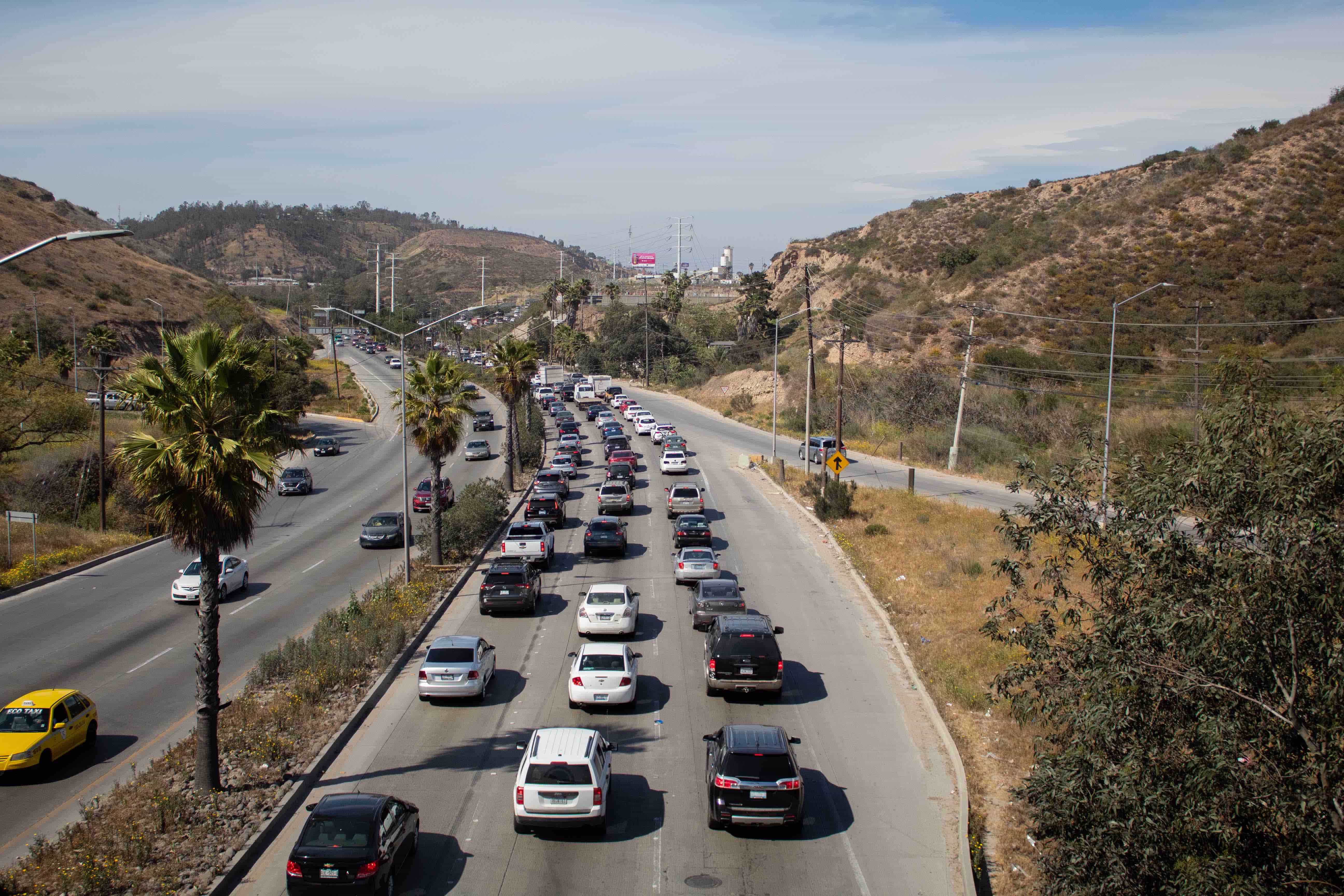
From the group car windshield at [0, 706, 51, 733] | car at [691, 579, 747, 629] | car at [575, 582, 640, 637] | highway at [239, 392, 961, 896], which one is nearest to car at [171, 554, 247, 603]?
highway at [239, 392, 961, 896]

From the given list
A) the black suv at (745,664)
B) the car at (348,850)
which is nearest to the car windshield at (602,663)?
the black suv at (745,664)

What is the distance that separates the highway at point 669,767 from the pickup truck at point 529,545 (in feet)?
7.23

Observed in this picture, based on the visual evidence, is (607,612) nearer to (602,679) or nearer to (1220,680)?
(602,679)

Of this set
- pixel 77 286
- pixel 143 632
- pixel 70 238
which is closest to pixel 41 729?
pixel 70 238

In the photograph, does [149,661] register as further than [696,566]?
No

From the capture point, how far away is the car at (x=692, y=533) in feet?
116

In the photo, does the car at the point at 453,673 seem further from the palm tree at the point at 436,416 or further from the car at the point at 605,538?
the car at the point at 605,538

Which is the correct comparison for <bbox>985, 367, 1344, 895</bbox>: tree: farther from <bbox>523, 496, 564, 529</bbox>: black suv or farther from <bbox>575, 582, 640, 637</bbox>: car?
<bbox>523, 496, 564, 529</bbox>: black suv

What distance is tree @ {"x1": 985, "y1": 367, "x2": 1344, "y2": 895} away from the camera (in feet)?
29.6

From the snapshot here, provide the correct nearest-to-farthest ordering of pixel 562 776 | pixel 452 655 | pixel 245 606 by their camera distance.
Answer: pixel 562 776
pixel 452 655
pixel 245 606

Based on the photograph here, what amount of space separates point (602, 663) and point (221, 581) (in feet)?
52.6

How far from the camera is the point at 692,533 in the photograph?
35.3 meters

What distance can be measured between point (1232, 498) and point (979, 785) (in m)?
8.93

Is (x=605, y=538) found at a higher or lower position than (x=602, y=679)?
higher
